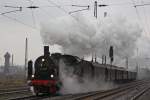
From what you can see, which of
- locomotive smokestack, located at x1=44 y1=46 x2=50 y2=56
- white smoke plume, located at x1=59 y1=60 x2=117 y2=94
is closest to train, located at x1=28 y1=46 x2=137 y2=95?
locomotive smokestack, located at x1=44 y1=46 x2=50 y2=56

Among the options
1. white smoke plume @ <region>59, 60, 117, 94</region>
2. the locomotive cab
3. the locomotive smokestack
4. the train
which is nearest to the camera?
the locomotive cab

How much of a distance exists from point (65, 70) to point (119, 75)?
83.3 ft

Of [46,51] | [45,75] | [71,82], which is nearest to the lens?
[45,75]

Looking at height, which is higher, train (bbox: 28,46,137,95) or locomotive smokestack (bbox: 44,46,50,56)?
locomotive smokestack (bbox: 44,46,50,56)

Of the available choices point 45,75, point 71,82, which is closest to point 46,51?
point 45,75

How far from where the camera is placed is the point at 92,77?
3216cm

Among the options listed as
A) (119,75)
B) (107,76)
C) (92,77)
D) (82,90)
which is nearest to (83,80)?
(82,90)

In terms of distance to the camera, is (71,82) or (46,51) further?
(71,82)

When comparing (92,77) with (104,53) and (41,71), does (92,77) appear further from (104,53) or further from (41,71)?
(104,53)

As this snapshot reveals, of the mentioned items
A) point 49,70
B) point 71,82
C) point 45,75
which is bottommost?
point 71,82

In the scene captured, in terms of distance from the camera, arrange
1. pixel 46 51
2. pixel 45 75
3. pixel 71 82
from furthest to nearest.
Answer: pixel 71 82, pixel 46 51, pixel 45 75

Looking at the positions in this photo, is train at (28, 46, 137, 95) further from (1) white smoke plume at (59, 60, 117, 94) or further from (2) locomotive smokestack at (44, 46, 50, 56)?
(1) white smoke plume at (59, 60, 117, 94)

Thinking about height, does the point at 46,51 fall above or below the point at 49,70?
above

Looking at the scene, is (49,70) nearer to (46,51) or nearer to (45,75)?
(45,75)
